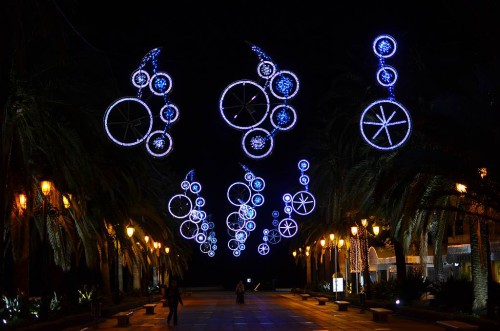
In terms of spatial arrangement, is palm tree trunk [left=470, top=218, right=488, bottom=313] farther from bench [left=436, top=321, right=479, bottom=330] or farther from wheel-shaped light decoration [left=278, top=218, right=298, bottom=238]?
wheel-shaped light decoration [left=278, top=218, right=298, bottom=238]

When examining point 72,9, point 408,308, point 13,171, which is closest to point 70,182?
point 13,171

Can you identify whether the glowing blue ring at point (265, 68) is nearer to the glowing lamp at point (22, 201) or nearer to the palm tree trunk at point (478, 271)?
the glowing lamp at point (22, 201)

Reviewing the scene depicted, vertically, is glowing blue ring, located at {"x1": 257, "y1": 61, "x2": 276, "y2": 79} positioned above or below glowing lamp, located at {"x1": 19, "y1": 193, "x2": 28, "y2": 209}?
above

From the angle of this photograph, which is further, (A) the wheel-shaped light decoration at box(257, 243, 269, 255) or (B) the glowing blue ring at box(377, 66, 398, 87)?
(A) the wheel-shaped light decoration at box(257, 243, 269, 255)

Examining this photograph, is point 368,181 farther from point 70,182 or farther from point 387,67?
point 70,182

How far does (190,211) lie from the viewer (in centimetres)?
5459

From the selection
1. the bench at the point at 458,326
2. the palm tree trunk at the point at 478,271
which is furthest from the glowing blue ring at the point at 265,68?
the bench at the point at 458,326

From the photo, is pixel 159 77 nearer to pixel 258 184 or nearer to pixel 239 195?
pixel 258 184

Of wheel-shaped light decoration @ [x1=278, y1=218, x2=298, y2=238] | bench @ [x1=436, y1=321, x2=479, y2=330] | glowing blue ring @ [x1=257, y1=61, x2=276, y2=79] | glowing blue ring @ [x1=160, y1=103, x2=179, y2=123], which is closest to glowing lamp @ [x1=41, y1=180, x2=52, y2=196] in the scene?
glowing blue ring @ [x1=160, y1=103, x2=179, y2=123]

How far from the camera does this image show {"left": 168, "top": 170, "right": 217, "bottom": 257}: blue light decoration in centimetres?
5753

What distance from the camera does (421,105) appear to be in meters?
27.7

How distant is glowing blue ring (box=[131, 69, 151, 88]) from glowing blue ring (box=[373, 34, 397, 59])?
801 cm

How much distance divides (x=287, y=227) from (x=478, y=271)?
33.1 m

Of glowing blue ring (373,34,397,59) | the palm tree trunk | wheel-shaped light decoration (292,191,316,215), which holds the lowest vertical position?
the palm tree trunk
